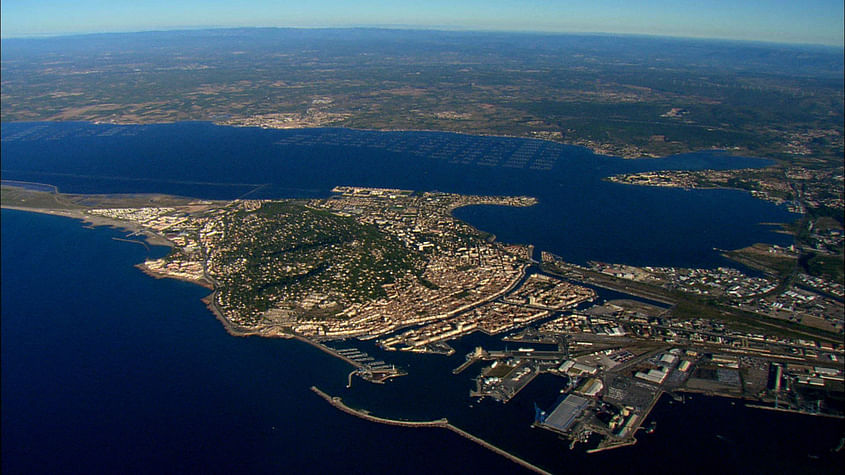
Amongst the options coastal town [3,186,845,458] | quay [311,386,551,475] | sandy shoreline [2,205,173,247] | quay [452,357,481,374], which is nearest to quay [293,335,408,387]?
coastal town [3,186,845,458]

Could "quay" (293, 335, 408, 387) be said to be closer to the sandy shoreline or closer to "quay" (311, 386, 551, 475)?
"quay" (311, 386, 551, 475)

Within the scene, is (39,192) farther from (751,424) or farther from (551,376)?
(751,424)

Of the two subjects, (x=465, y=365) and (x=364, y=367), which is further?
(x=465, y=365)

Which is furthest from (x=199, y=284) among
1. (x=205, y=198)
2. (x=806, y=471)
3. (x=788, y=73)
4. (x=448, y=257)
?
(x=788, y=73)

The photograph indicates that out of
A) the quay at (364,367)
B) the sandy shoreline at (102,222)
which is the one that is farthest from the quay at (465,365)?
the sandy shoreline at (102,222)

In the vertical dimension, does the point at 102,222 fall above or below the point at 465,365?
above

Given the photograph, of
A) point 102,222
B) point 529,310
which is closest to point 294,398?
point 529,310

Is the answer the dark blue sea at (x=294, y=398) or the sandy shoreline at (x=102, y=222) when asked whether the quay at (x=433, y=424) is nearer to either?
the dark blue sea at (x=294, y=398)

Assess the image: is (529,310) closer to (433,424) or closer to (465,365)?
(465,365)
